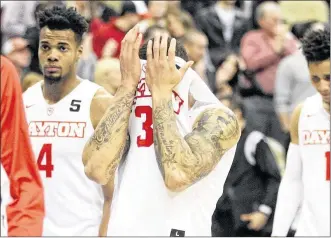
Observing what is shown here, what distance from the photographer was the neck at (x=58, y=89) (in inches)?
271

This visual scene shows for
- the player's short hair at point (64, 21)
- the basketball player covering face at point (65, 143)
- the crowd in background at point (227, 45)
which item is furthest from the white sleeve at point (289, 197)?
the crowd in background at point (227, 45)

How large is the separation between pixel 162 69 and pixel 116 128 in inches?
14.6

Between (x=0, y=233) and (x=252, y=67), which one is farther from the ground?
(x=252, y=67)

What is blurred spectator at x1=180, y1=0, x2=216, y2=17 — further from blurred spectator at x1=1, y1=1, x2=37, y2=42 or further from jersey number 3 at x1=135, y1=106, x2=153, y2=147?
jersey number 3 at x1=135, y1=106, x2=153, y2=147

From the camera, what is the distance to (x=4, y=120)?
4.19 m

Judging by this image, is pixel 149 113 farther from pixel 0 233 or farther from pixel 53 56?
pixel 53 56

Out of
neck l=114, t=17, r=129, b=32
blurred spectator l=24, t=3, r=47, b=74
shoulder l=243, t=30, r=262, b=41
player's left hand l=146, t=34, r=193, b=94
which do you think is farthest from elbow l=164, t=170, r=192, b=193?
shoulder l=243, t=30, r=262, b=41

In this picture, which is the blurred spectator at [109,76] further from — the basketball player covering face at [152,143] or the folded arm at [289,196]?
the basketball player covering face at [152,143]

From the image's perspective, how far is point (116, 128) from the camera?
495 centimetres

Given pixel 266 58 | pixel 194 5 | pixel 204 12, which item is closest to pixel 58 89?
pixel 266 58

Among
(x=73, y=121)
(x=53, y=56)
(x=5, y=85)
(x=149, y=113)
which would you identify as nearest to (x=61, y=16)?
(x=53, y=56)

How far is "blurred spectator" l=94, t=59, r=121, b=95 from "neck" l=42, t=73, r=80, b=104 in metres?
2.12

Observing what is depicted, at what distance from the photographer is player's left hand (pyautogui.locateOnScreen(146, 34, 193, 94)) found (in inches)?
193

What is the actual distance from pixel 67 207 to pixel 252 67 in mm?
5466
